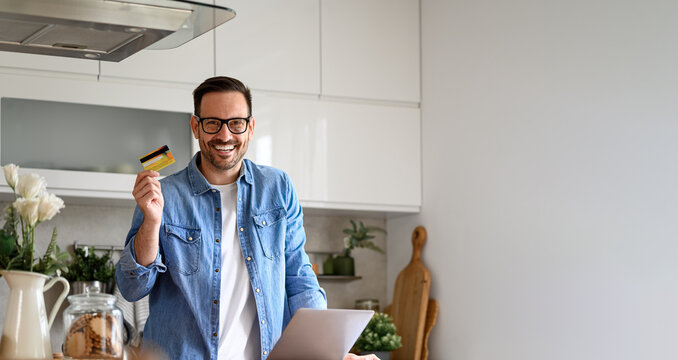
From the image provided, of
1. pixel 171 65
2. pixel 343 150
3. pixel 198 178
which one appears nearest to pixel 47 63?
pixel 171 65

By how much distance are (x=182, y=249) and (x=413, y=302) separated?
1.82 meters

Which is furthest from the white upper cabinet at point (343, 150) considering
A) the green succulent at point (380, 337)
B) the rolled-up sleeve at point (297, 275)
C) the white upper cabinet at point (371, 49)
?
the rolled-up sleeve at point (297, 275)

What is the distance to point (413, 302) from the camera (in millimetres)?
3654

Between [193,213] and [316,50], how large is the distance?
5.61 ft

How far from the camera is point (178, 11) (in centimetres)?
167

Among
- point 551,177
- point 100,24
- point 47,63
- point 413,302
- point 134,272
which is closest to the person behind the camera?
point 100,24

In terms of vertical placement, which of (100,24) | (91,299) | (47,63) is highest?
(47,63)

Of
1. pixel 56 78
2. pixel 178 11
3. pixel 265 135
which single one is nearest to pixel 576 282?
pixel 265 135

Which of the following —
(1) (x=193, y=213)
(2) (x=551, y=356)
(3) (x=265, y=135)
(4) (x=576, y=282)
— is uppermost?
(3) (x=265, y=135)

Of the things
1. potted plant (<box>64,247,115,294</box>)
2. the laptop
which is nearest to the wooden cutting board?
potted plant (<box>64,247,115,294</box>)

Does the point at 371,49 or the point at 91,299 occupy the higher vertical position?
the point at 371,49

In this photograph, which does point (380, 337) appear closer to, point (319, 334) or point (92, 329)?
point (319, 334)

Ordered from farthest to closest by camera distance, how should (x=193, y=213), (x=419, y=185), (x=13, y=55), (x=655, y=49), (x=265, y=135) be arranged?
(x=419, y=185)
(x=265, y=135)
(x=13, y=55)
(x=655, y=49)
(x=193, y=213)

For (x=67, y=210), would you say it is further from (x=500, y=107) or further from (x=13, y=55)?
(x=500, y=107)
